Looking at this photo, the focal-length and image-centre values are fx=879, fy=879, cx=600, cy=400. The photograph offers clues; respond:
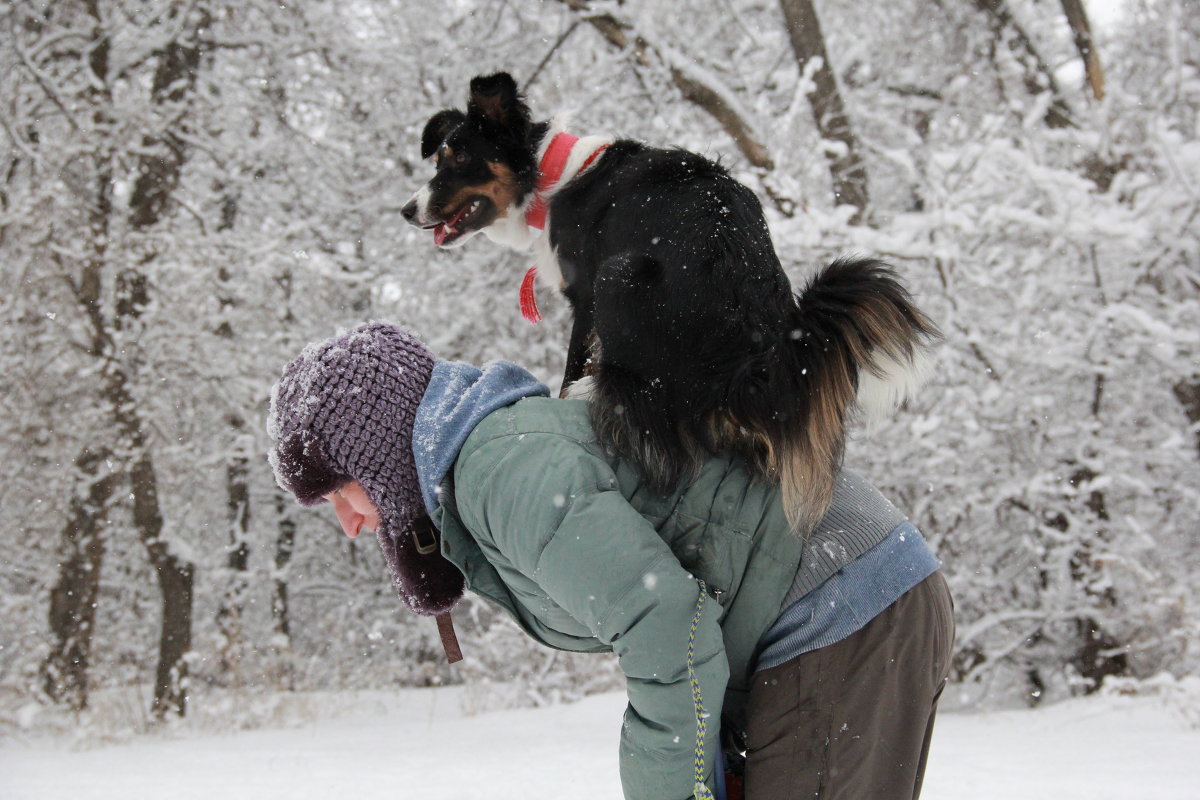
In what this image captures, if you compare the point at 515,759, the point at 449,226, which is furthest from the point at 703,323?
the point at 515,759

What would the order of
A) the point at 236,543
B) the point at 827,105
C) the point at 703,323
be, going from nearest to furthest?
1. the point at 703,323
2. the point at 827,105
3. the point at 236,543

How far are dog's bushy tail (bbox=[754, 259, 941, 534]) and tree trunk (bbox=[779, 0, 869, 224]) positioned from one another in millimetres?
4203

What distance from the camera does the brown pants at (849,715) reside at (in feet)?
4.28

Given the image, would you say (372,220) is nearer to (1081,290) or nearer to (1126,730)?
(1081,290)

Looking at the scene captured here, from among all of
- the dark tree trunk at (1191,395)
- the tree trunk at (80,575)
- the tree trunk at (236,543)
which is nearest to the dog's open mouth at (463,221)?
the tree trunk at (236,543)

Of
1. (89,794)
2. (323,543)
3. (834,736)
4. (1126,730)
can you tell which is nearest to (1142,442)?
(1126,730)

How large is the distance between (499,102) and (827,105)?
3.26 m

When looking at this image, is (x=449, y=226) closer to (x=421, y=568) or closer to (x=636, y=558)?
(x=421, y=568)

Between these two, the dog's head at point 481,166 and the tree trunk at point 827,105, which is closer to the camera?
the dog's head at point 481,166

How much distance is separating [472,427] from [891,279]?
78 centimetres

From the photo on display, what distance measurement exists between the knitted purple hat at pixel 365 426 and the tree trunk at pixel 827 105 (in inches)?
181

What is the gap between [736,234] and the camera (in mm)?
2074

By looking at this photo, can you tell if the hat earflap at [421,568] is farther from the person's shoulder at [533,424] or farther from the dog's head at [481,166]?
the dog's head at [481,166]

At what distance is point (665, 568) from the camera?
1208 millimetres
